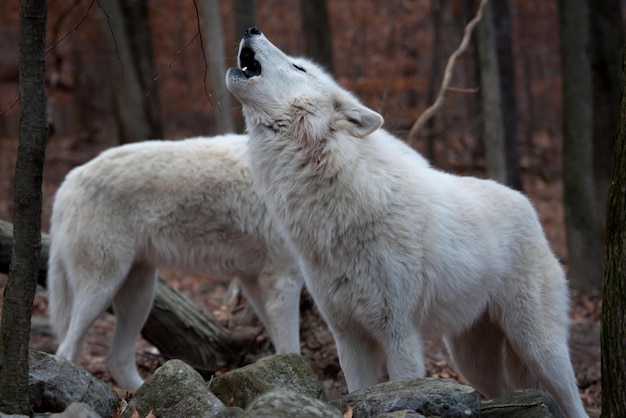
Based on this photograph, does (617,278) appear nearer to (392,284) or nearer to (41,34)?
(392,284)

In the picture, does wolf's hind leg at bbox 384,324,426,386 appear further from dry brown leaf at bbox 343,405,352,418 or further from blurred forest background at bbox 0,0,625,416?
blurred forest background at bbox 0,0,625,416

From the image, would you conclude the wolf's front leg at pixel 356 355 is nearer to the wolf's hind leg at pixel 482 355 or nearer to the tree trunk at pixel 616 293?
the wolf's hind leg at pixel 482 355

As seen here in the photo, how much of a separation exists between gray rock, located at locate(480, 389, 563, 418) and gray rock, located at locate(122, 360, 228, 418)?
1392 millimetres

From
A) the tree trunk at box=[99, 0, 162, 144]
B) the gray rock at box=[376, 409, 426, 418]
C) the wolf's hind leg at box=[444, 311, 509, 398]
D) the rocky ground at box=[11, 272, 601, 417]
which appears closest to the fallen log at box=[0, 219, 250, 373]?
the rocky ground at box=[11, 272, 601, 417]

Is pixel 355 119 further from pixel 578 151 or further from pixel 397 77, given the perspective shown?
pixel 397 77

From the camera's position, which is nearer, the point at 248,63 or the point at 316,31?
the point at 248,63

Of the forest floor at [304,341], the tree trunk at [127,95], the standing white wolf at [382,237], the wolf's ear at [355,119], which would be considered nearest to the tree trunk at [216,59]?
the forest floor at [304,341]

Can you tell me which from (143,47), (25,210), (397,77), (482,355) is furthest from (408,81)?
(25,210)

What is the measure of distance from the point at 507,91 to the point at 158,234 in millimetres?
8720

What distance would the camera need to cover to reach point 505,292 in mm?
4512

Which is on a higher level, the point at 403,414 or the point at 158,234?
the point at 158,234

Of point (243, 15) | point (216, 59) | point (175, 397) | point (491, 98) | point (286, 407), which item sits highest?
point (243, 15)

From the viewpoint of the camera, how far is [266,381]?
3689 mm

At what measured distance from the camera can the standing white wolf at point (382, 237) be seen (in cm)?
402
